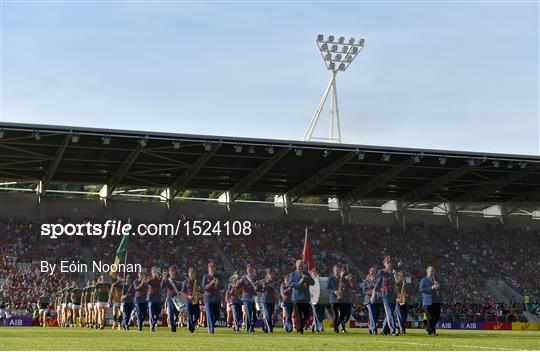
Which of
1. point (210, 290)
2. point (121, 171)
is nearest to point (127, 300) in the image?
point (210, 290)

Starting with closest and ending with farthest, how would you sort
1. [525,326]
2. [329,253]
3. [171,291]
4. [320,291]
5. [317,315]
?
1. [320,291]
2. [317,315]
3. [171,291]
4. [525,326]
5. [329,253]

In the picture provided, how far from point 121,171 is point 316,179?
34.6 ft

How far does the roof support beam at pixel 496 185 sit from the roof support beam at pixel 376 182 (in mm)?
6399

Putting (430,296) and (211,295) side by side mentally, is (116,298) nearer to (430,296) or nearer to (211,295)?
(211,295)

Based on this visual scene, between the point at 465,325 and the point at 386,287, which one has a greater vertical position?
the point at 386,287

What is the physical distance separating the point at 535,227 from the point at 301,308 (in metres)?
41.6

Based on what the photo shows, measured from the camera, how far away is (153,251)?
5091 centimetres

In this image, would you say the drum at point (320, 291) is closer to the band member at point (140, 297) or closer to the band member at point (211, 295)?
the band member at point (211, 295)

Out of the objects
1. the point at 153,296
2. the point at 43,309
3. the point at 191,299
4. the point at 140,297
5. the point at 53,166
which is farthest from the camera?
the point at 53,166

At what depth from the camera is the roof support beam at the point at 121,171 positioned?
44.8 meters

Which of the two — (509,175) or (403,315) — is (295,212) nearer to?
(509,175)

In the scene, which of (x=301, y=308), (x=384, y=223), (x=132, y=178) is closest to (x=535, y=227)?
(x=384, y=223)

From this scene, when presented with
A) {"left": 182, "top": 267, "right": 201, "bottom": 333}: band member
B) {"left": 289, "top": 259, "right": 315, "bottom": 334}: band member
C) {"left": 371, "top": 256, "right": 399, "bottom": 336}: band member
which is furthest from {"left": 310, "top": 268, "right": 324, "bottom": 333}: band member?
{"left": 182, "top": 267, "right": 201, "bottom": 333}: band member

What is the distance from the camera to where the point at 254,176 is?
51.2 meters
